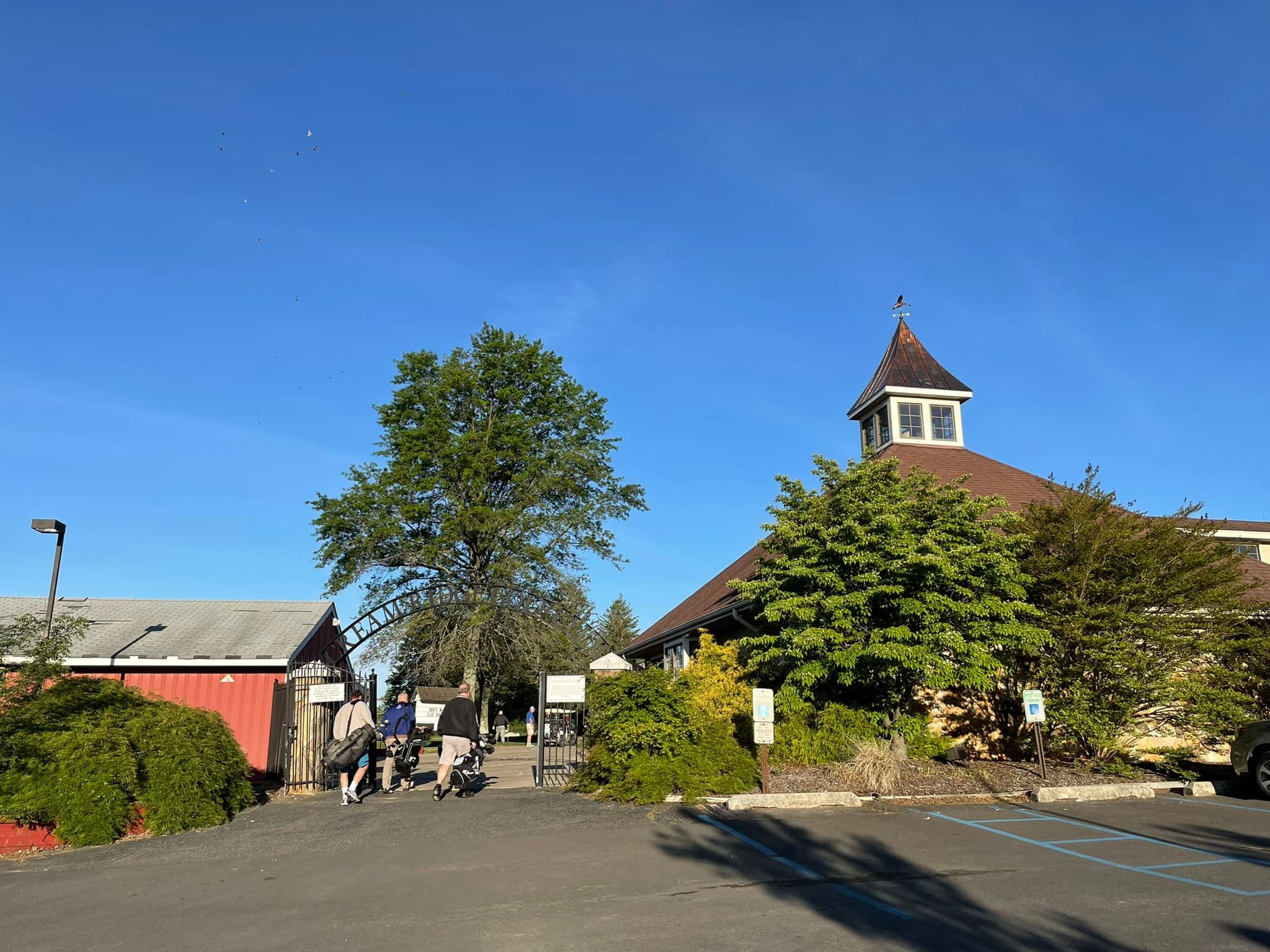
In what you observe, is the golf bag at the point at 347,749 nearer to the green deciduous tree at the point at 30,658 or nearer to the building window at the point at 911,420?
the green deciduous tree at the point at 30,658

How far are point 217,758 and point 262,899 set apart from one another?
16.7 feet

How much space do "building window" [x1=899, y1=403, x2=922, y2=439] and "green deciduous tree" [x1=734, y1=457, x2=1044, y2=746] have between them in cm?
979

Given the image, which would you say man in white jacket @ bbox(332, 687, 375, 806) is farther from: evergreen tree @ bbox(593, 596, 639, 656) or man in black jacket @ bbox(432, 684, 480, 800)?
evergreen tree @ bbox(593, 596, 639, 656)

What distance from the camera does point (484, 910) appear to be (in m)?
6.71

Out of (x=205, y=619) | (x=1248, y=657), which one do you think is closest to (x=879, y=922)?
(x=1248, y=657)

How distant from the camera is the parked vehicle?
12.3 m

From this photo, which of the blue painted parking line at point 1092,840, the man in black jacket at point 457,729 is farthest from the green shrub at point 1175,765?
the man in black jacket at point 457,729

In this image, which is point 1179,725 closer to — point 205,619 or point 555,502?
point 205,619

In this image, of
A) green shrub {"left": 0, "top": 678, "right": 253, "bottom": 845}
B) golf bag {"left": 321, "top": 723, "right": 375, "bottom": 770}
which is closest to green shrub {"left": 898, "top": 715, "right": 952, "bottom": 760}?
golf bag {"left": 321, "top": 723, "right": 375, "bottom": 770}

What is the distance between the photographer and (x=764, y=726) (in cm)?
1173

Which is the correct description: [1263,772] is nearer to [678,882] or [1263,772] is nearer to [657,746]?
[657,746]

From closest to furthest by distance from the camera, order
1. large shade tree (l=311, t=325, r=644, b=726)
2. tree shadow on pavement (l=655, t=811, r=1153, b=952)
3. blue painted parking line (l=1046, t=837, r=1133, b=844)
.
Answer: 1. tree shadow on pavement (l=655, t=811, r=1153, b=952)
2. blue painted parking line (l=1046, t=837, r=1133, b=844)
3. large shade tree (l=311, t=325, r=644, b=726)

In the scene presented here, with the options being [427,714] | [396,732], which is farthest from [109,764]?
[427,714]

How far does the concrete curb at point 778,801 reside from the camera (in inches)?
442
